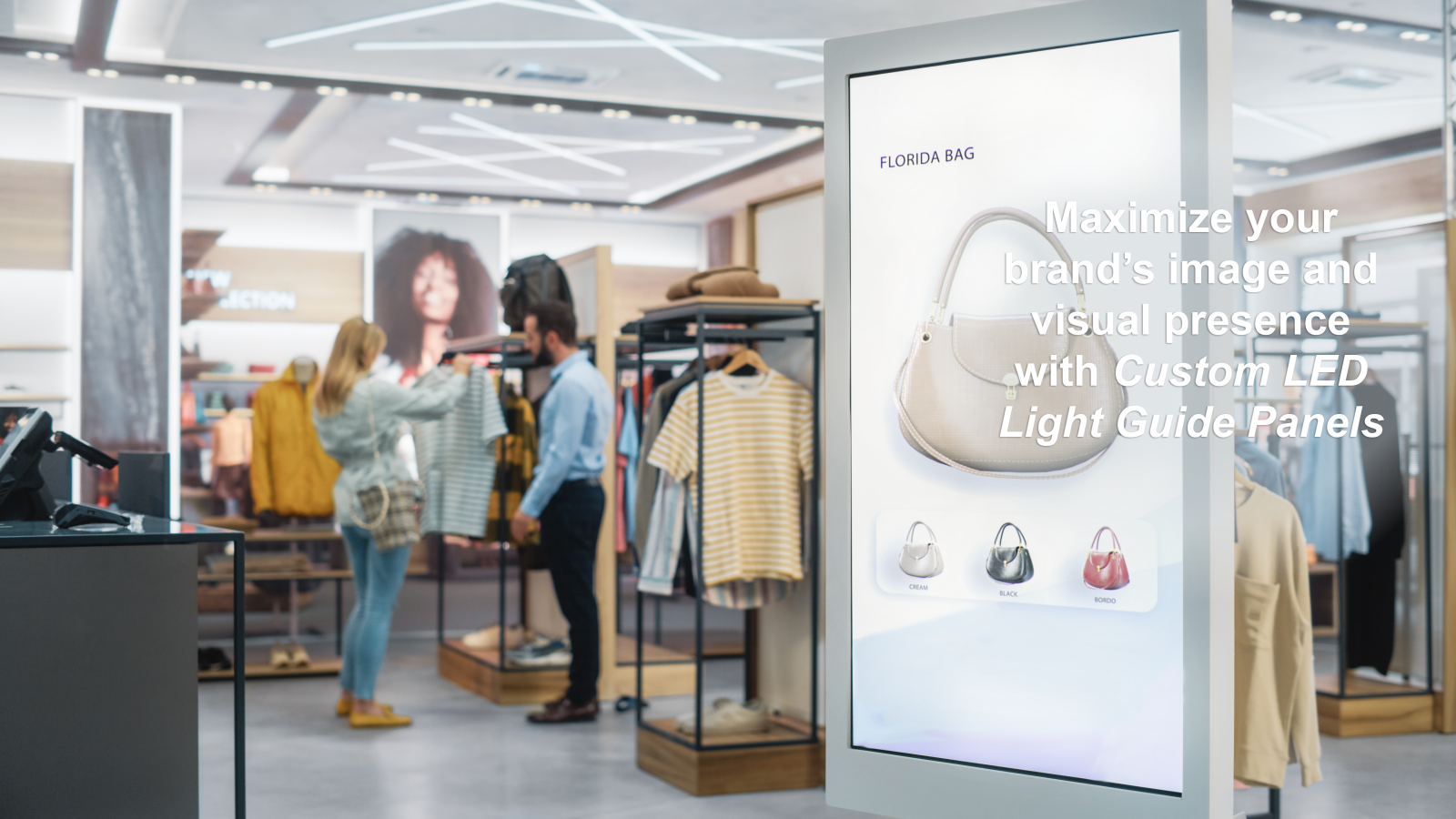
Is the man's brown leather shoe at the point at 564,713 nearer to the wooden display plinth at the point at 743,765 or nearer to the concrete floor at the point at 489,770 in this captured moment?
the concrete floor at the point at 489,770

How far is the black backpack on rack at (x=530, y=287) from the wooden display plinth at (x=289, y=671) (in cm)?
201

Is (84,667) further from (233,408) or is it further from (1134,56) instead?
(233,408)

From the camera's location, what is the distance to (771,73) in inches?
277

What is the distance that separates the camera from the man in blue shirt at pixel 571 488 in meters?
4.91

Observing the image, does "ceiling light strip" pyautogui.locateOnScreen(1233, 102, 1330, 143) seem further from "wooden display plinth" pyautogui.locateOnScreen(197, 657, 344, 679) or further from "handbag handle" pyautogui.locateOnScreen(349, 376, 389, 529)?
"wooden display plinth" pyautogui.locateOnScreen(197, 657, 344, 679)

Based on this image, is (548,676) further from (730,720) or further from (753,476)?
(753,476)

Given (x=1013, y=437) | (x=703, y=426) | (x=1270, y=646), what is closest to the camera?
(x=1013, y=437)

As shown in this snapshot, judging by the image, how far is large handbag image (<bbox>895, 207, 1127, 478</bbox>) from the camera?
205cm

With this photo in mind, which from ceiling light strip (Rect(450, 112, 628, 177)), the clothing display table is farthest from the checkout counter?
ceiling light strip (Rect(450, 112, 628, 177))

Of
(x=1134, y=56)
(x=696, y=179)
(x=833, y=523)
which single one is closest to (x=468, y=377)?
(x=833, y=523)

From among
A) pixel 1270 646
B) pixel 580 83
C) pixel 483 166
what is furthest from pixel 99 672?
pixel 483 166

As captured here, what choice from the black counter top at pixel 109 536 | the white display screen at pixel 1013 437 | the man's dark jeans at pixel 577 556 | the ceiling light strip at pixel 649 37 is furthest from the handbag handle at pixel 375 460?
the white display screen at pixel 1013 437

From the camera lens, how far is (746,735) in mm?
4152

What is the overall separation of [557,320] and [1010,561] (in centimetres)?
320
